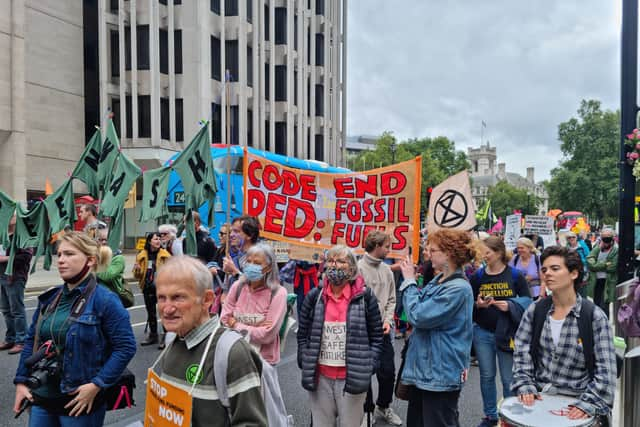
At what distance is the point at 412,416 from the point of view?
3600mm

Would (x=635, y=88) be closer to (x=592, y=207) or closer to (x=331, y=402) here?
(x=331, y=402)

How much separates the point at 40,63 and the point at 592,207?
52398 millimetres

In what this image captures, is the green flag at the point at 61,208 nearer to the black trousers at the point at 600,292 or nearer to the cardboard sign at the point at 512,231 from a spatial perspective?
the cardboard sign at the point at 512,231

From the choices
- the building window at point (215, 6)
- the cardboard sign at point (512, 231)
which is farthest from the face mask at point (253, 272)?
the building window at point (215, 6)

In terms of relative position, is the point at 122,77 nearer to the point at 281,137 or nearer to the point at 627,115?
the point at 281,137

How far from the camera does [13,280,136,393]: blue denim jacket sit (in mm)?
2865

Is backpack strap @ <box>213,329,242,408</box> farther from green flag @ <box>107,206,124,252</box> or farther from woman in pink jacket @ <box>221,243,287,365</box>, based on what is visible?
green flag @ <box>107,206,124,252</box>

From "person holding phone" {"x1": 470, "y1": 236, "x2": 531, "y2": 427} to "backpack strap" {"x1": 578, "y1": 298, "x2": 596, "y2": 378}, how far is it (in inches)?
62.8

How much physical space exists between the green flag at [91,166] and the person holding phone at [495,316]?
511 cm

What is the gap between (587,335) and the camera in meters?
2.89

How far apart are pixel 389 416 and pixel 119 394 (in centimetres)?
267

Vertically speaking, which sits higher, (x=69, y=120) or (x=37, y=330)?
(x=69, y=120)

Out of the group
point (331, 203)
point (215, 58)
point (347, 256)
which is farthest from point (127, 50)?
point (347, 256)

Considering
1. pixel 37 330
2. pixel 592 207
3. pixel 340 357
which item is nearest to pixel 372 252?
pixel 340 357
